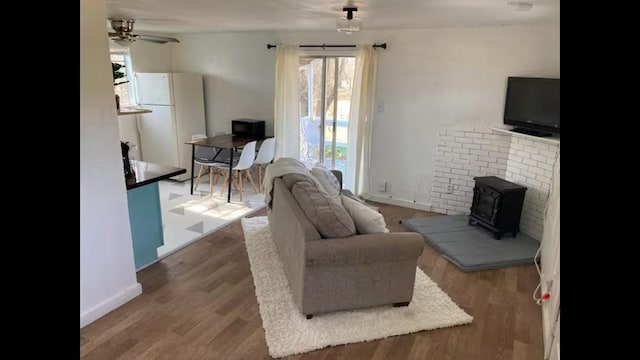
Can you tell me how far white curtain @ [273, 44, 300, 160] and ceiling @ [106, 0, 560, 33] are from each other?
1.16 meters

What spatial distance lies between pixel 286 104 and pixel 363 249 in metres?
3.34

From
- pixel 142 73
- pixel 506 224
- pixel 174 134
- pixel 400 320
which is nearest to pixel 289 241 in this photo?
pixel 400 320

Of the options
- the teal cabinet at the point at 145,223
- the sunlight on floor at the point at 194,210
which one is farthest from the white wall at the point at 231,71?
the teal cabinet at the point at 145,223

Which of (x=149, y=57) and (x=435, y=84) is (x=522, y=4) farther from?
(x=149, y=57)

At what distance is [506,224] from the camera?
12.4 feet

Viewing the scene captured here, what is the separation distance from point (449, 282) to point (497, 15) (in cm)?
222

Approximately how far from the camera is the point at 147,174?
3051mm

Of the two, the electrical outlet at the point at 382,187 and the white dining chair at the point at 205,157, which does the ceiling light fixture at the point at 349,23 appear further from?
the white dining chair at the point at 205,157

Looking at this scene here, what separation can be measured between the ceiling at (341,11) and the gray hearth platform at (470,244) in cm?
202

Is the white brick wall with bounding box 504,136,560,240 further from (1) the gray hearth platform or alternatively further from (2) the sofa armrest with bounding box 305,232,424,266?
(2) the sofa armrest with bounding box 305,232,424,266

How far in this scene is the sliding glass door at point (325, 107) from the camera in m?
5.01
